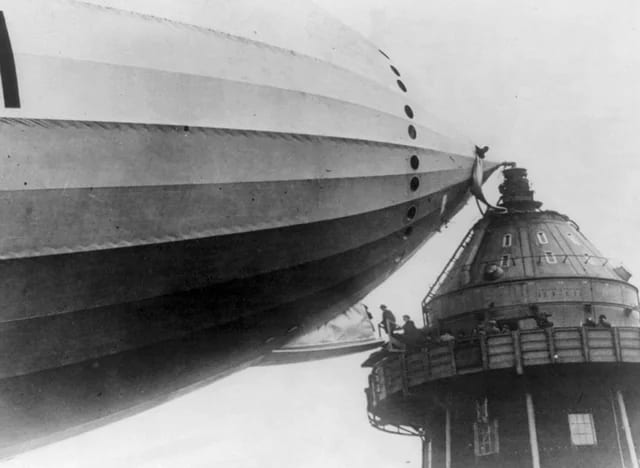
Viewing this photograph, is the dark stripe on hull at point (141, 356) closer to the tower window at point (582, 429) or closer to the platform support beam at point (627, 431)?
the tower window at point (582, 429)

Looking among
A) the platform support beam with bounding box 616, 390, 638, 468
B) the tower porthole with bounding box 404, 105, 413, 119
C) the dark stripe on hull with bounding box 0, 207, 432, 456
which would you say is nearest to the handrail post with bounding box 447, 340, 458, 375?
the platform support beam with bounding box 616, 390, 638, 468

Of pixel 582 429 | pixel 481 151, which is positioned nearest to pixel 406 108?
pixel 481 151

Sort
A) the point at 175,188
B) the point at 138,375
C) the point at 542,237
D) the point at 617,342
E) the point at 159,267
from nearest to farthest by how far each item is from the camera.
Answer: the point at 175,188 → the point at 159,267 → the point at 138,375 → the point at 617,342 → the point at 542,237

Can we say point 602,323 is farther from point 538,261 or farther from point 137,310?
point 137,310

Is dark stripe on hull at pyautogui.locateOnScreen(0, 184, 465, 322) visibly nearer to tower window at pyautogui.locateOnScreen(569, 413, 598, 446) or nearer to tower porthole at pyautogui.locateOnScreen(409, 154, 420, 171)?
tower porthole at pyautogui.locateOnScreen(409, 154, 420, 171)

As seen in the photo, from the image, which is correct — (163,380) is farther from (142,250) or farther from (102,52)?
(102,52)

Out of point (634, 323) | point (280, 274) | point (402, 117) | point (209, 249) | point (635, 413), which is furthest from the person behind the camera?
point (634, 323)

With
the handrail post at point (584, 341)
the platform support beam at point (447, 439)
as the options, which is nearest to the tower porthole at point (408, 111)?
the handrail post at point (584, 341)

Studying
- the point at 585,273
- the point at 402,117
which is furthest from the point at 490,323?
the point at 402,117
